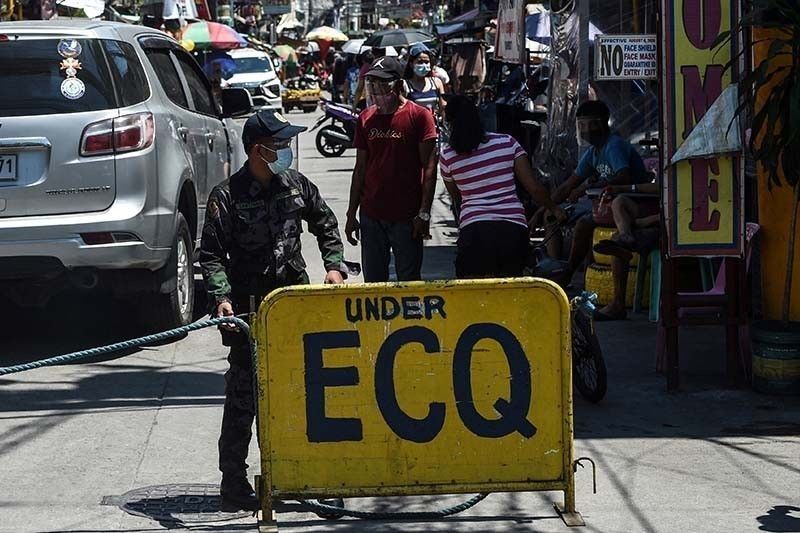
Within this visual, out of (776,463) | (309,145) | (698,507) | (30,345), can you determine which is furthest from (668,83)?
(309,145)

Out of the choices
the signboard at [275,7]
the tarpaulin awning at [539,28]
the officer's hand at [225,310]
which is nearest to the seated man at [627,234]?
the officer's hand at [225,310]

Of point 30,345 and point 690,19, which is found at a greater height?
point 690,19

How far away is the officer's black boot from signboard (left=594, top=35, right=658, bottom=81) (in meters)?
4.13

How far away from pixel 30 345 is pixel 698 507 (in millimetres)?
5183

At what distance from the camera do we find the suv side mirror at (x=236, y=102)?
10.4 m

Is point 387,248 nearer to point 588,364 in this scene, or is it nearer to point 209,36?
point 588,364

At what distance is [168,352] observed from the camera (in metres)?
9.20

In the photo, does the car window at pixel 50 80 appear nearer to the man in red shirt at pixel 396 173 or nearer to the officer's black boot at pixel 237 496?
the man in red shirt at pixel 396 173

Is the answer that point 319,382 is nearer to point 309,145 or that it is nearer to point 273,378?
point 273,378

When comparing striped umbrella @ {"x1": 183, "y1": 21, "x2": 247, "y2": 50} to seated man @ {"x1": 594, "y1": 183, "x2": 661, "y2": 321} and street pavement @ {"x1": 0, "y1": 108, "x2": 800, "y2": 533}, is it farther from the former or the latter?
seated man @ {"x1": 594, "y1": 183, "x2": 661, "y2": 321}

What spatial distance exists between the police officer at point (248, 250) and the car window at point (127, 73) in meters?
2.84

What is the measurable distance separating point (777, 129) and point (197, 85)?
16.1 feet

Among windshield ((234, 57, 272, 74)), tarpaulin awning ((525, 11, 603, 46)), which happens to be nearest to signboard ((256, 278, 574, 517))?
tarpaulin awning ((525, 11, 603, 46))

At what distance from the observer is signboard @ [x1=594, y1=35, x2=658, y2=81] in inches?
342
